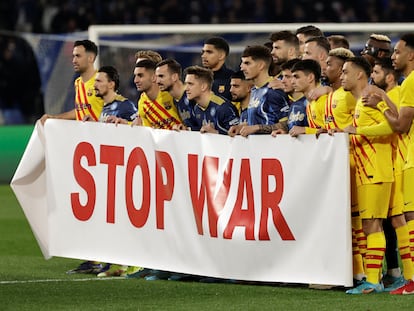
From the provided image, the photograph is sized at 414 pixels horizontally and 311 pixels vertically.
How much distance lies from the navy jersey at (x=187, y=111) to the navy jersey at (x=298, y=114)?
0.94m

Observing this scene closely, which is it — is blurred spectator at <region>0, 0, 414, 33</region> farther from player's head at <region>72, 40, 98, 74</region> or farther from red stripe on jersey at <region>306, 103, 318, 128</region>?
red stripe on jersey at <region>306, 103, 318, 128</region>

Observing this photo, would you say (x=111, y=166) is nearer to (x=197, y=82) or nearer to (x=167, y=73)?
(x=167, y=73)

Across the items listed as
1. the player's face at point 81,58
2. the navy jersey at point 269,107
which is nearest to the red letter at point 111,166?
the player's face at point 81,58

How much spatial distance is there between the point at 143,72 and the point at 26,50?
1487 centimetres

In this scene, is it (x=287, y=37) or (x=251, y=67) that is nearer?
(x=251, y=67)

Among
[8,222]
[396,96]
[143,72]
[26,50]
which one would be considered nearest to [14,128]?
[26,50]

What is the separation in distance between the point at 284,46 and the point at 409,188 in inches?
78.2

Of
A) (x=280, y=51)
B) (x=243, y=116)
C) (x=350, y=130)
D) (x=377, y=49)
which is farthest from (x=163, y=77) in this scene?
(x=350, y=130)

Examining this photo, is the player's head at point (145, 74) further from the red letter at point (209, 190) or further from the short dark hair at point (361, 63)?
the short dark hair at point (361, 63)

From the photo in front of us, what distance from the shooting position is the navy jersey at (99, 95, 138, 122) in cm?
1067

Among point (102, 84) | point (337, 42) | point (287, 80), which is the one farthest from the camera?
point (337, 42)

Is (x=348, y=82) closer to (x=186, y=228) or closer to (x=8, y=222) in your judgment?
(x=186, y=228)

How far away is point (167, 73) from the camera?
1029cm

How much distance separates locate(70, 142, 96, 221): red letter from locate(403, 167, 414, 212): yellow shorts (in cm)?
261
